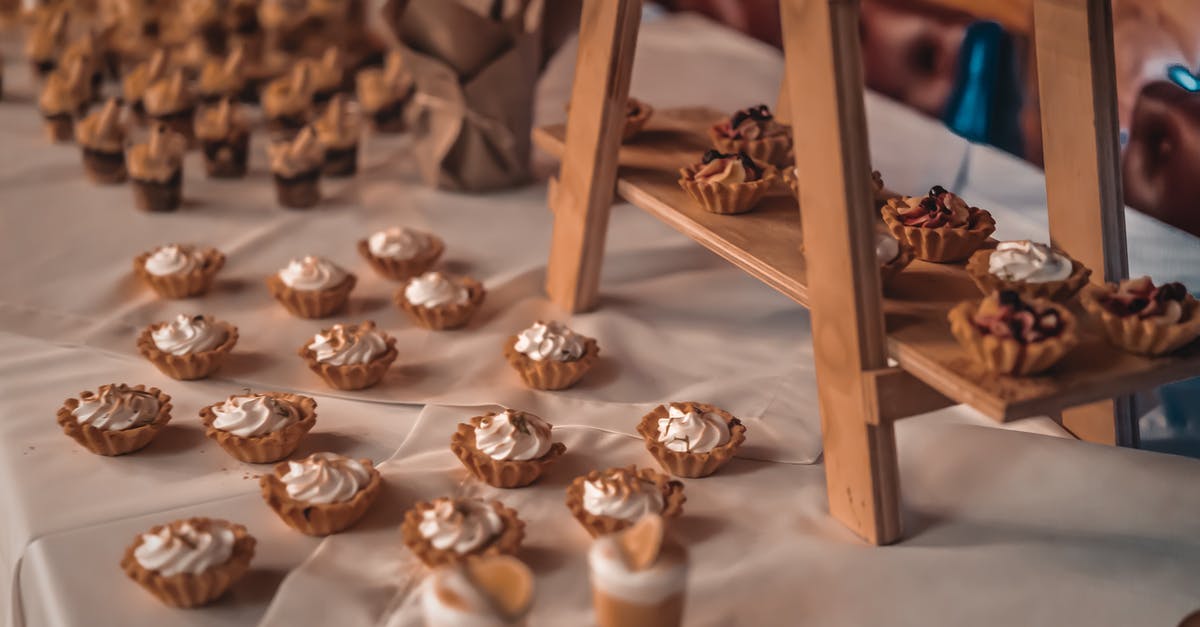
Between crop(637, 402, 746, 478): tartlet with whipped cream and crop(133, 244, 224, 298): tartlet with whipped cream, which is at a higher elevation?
crop(133, 244, 224, 298): tartlet with whipped cream

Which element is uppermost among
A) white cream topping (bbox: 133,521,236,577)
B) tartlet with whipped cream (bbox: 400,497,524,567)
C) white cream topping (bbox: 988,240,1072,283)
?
white cream topping (bbox: 988,240,1072,283)

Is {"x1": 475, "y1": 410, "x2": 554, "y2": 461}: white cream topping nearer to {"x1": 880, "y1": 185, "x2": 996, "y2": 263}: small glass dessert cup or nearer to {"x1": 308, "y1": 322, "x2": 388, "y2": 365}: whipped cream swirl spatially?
{"x1": 308, "y1": 322, "x2": 388, "y2": 365}: whipped cream swirl

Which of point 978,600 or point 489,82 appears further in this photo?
point 489,82

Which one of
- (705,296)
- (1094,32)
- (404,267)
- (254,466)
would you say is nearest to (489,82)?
(404,267)

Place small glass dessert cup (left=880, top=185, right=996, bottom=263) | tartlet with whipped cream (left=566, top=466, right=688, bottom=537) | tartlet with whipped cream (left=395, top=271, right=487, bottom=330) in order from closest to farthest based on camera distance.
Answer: tartlet with whipped cream (left=566, top=466, right=688, bottom=537), small glass dessert cup (left=880, top=185, right=996, bottom=263), tartlet with whipped cream (left=395, top=271, right=487, bottom=330)

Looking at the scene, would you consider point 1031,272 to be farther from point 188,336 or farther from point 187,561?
point 188,336

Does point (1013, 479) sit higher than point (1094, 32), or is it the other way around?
point (1094, 32)

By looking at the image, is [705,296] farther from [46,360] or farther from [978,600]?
[46,360]

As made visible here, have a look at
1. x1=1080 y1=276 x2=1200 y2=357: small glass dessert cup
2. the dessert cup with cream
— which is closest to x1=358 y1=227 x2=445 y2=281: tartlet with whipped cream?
the dessert cup with cream
